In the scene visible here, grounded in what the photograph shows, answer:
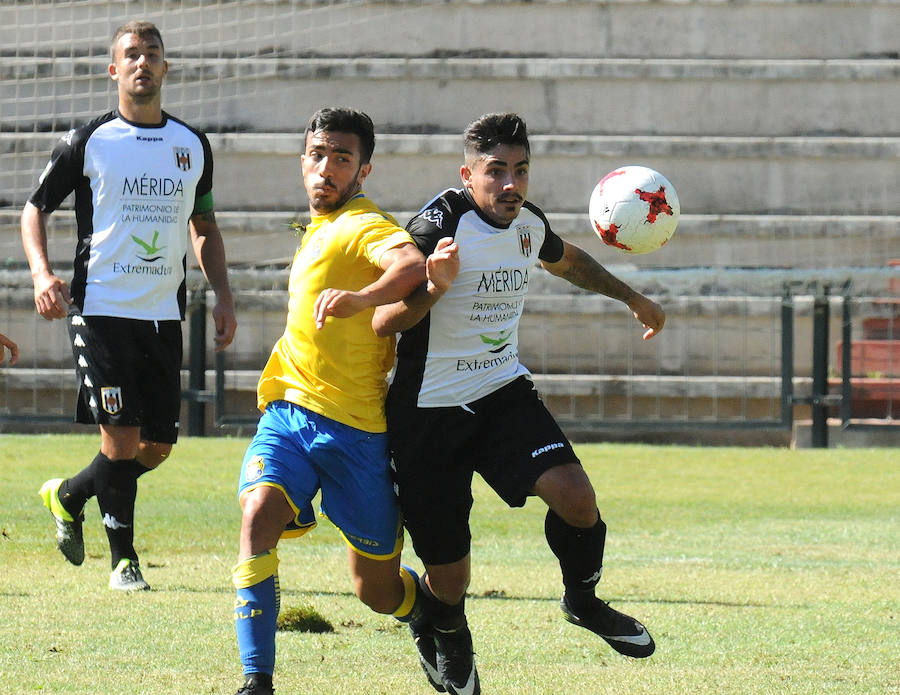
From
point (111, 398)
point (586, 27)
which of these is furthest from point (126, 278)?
point (586, 27)

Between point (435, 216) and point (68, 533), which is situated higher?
point (435, 216)

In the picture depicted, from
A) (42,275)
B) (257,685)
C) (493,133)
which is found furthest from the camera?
(42,275)

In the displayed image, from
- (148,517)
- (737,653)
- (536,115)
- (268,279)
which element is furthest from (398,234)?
(536,115)

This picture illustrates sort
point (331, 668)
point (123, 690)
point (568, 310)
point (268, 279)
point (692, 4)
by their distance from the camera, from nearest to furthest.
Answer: point (123, 690) → point (331, 668) → point (268, 279) → point (568, 310) → point (692, 4)

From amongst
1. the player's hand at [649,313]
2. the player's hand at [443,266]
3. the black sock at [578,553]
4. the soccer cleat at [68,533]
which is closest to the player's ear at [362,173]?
the player's hand at [443,266]

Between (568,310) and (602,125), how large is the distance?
8.02 feet

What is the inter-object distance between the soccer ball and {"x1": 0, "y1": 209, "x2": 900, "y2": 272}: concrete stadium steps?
9.58 m

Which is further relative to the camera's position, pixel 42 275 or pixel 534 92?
pixel 534 92

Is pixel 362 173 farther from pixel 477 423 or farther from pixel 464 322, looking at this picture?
pixel 477 423

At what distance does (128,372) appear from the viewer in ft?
20.8

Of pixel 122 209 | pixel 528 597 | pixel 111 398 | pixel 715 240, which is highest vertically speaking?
pixel 122 209

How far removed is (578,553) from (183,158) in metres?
2.85

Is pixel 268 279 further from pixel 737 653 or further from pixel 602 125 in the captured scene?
pixel 737 653

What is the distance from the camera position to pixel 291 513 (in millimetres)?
4418
